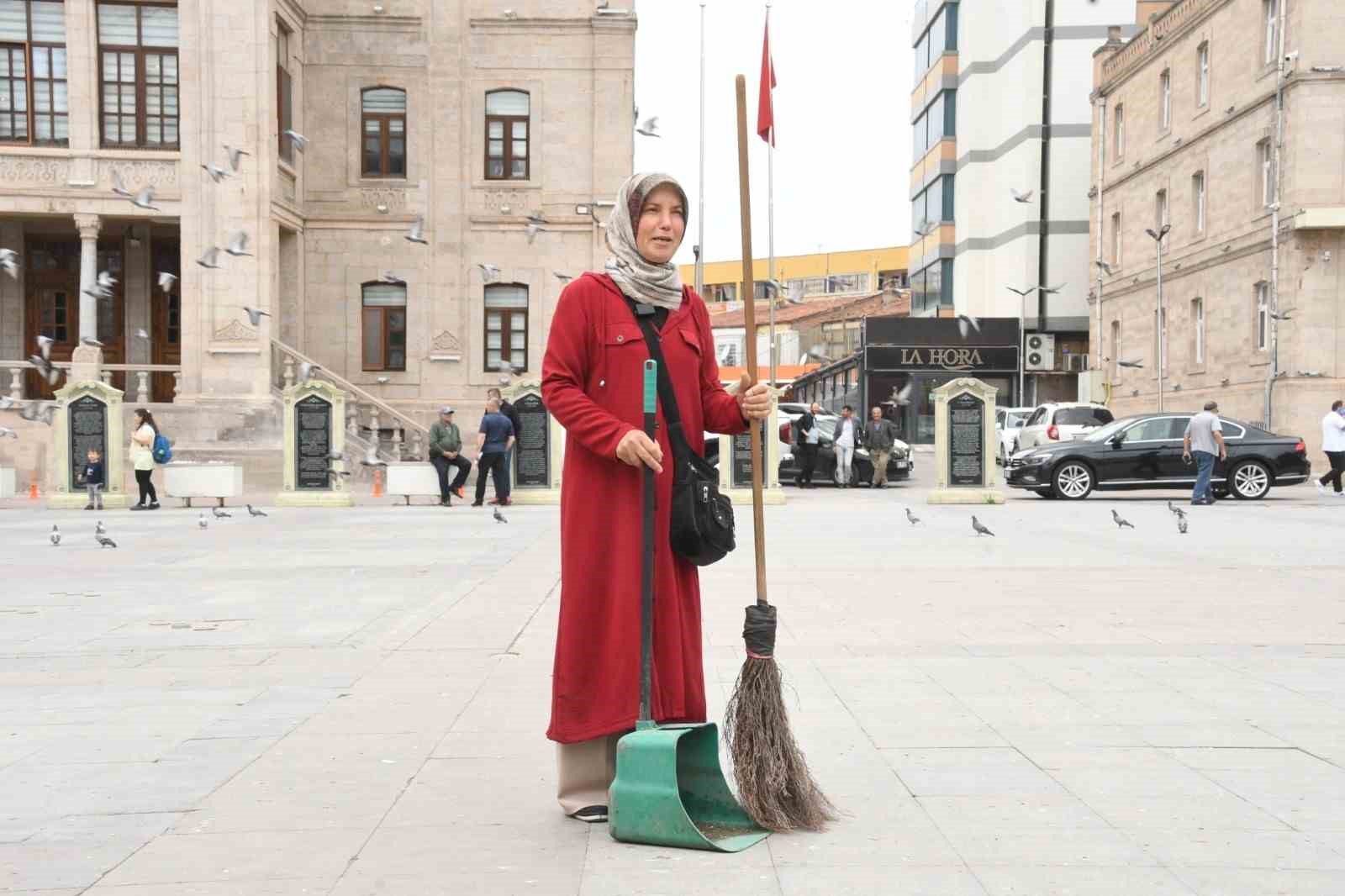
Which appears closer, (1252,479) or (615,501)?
(615,501)

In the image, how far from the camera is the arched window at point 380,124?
33.7 m

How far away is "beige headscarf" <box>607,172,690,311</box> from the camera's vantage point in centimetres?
446

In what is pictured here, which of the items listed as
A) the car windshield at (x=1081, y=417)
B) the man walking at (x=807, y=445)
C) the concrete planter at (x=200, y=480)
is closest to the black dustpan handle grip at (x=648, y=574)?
the concrete planter at (x=200, y=480)

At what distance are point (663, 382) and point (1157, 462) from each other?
21.2 metres

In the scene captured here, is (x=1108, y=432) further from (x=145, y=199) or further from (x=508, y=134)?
(x=145, y=199)

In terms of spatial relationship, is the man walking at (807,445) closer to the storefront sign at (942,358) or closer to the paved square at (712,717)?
the paved square at (712,717)

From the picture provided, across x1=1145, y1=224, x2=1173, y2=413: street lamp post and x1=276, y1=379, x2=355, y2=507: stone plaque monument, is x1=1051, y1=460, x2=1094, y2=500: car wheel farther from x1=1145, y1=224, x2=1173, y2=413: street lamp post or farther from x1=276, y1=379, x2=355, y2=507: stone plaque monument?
x1=1145, y1=224, x2=1173, y2=413: street lamp post

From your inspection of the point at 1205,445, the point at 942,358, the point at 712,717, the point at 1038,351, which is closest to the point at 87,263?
the point at 1205,445

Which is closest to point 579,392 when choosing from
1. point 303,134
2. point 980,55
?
point 303,134

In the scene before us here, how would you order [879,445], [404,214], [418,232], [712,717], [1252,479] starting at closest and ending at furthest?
[712,717] → [1252,479] → [879,445] → [418,232] → [404,214]

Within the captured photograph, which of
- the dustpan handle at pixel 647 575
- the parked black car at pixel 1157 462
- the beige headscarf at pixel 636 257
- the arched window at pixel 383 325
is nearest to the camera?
the dustpan handle at pixel 647 575

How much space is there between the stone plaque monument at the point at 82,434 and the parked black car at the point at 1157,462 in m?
15.4

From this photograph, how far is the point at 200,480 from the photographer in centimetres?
2317

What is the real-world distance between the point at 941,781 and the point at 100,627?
20.1 ft
